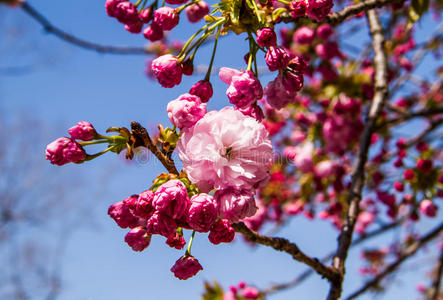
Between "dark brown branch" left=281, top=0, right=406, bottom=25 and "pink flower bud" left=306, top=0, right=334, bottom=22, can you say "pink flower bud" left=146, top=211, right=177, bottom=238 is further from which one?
"dark brown branch" left=281, top=0, right=406, bottom=25

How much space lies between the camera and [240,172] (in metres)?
0.81

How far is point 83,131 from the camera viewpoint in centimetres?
85

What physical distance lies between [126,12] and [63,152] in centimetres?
56

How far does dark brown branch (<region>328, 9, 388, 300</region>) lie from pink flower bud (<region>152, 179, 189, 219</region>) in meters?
0.65

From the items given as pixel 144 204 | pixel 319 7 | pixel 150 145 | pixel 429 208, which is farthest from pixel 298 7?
pixel 429 208

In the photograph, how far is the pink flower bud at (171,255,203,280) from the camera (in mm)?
858

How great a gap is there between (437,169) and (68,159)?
2.01 metres

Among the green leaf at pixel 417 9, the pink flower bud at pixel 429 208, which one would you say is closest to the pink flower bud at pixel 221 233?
the green leaf at pixel 417 9

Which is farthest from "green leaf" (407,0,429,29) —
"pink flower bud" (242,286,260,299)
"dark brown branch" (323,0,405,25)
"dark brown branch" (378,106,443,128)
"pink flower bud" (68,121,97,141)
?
"pink flower bud" (242,286,260,299)

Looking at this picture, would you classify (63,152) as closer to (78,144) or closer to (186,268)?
(78,144)

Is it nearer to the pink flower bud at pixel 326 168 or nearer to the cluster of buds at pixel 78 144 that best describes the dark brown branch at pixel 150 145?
the cluster of buds at pixel 78 144

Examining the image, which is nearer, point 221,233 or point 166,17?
point 221,233

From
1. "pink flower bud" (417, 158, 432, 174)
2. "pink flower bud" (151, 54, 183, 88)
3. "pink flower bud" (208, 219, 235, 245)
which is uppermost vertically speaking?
"pink flower bud" (417, 158, 432, 174)

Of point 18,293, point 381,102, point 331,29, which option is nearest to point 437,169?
point 381,102
